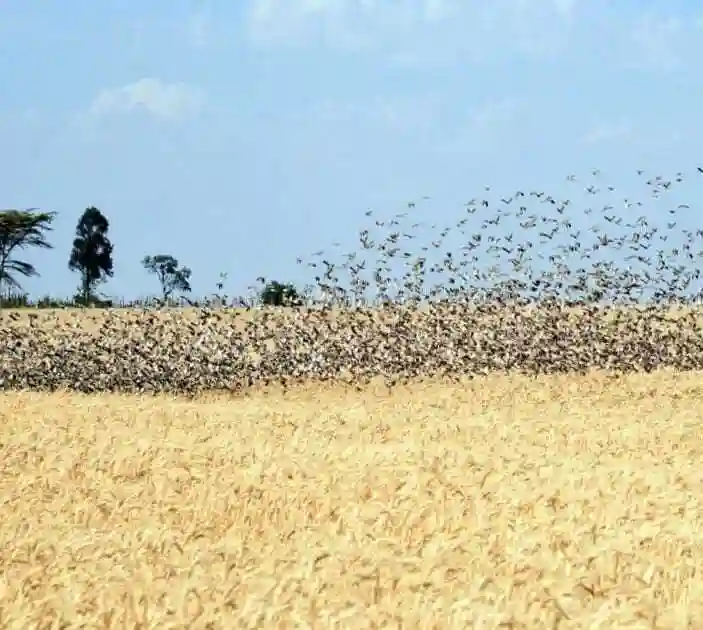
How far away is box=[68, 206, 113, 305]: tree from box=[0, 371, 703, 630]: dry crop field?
53304mm

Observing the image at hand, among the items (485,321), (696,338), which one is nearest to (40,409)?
(485,321)

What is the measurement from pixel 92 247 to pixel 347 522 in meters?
63.1

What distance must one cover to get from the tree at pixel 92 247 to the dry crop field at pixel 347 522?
53.3m

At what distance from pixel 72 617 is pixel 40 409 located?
42.3 feet

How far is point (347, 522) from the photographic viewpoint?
833 cm

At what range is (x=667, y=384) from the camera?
2520cm

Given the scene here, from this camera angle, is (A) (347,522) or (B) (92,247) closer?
(A) (347,522)

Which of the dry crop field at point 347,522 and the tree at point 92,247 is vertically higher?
the tree at point 92,247

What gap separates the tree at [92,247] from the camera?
228 feet

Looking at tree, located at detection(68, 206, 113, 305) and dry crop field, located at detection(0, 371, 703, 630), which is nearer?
dry crop field, located at detection(0, 371, 703, 630)

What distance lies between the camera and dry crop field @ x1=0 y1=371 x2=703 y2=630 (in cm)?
565

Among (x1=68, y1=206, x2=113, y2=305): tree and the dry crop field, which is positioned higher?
(x1=68, y1=206, x2=113, y2=305): tree

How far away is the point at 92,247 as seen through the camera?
229 ft

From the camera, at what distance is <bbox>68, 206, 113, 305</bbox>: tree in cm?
6962
